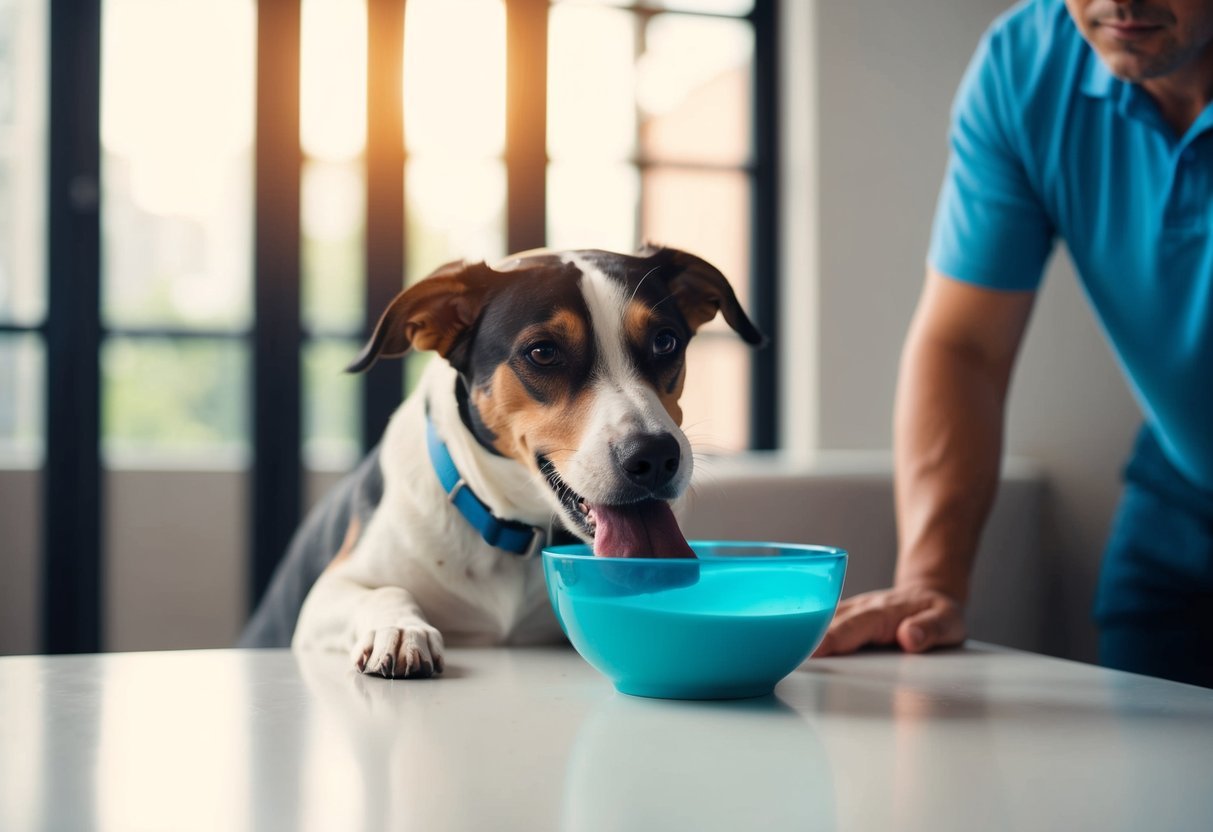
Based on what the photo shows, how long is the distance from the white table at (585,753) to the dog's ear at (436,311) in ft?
1.25

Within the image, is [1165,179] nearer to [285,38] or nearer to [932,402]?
[932,402]

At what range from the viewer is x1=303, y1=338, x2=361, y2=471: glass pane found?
10.5 feet

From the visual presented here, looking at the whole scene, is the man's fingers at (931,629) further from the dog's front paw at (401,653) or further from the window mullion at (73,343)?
the window mullion at (73,343)

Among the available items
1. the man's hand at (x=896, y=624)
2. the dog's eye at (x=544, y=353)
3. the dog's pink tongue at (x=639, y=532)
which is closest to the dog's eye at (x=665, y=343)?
Answer: the dog's eye at (x=544, y=353)

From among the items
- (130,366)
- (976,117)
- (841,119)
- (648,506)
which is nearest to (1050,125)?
(976,117)

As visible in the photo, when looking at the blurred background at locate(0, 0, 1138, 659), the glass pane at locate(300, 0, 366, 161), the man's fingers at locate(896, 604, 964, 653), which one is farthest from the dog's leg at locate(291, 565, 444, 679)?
the glass pane at locate(300, 0, 366, 161)

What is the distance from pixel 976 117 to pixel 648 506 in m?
0.83

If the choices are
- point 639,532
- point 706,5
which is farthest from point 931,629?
point 706,5

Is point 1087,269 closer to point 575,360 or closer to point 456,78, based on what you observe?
point 575,360

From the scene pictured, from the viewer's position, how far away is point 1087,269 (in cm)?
147

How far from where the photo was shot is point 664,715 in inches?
26.8

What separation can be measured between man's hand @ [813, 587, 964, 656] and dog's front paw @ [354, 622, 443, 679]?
1.11 ft

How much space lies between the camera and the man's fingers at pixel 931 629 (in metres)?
0.98

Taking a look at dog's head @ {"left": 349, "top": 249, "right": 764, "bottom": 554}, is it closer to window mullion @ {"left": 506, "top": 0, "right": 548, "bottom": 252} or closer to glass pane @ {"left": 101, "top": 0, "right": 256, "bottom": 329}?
Answer: window mullion @ {"left": 506, "top": 0, "right": 548, "bottom": 252}
